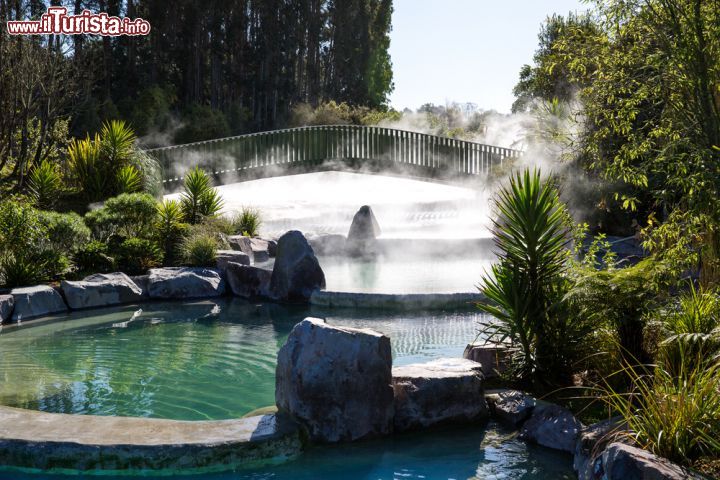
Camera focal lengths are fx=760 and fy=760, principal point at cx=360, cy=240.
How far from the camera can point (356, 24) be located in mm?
47188

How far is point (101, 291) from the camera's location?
10805 mm

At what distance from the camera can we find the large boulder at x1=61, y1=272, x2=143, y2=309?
414 inches

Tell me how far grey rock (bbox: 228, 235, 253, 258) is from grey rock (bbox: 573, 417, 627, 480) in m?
10.1

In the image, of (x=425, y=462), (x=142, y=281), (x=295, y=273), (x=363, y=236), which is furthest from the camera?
(x=363, y=236)

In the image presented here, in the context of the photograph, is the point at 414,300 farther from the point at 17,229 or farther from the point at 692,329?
the point at 17,229

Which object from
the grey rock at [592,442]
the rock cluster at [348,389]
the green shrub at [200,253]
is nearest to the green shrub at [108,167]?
the green shrub at [200,253]

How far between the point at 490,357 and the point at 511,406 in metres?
0.86

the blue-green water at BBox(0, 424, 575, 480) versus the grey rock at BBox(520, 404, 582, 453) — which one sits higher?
the grey rock at BBox(520, 404, 582, 453)

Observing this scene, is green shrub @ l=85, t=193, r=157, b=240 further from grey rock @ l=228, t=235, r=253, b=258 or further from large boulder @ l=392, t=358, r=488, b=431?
large boulder @ l=392, t=358, r=488, b=431

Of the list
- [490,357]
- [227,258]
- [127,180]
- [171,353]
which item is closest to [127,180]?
[127,180]

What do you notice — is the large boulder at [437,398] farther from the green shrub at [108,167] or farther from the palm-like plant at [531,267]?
the green shrub at [108,167]

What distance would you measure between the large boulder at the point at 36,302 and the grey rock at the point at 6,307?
2.2 inches

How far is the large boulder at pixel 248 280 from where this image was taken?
38.1ft

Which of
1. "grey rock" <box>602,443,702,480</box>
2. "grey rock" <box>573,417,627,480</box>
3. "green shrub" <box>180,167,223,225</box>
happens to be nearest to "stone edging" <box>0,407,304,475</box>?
"grey rock" <box>573,417,627,480</box>
